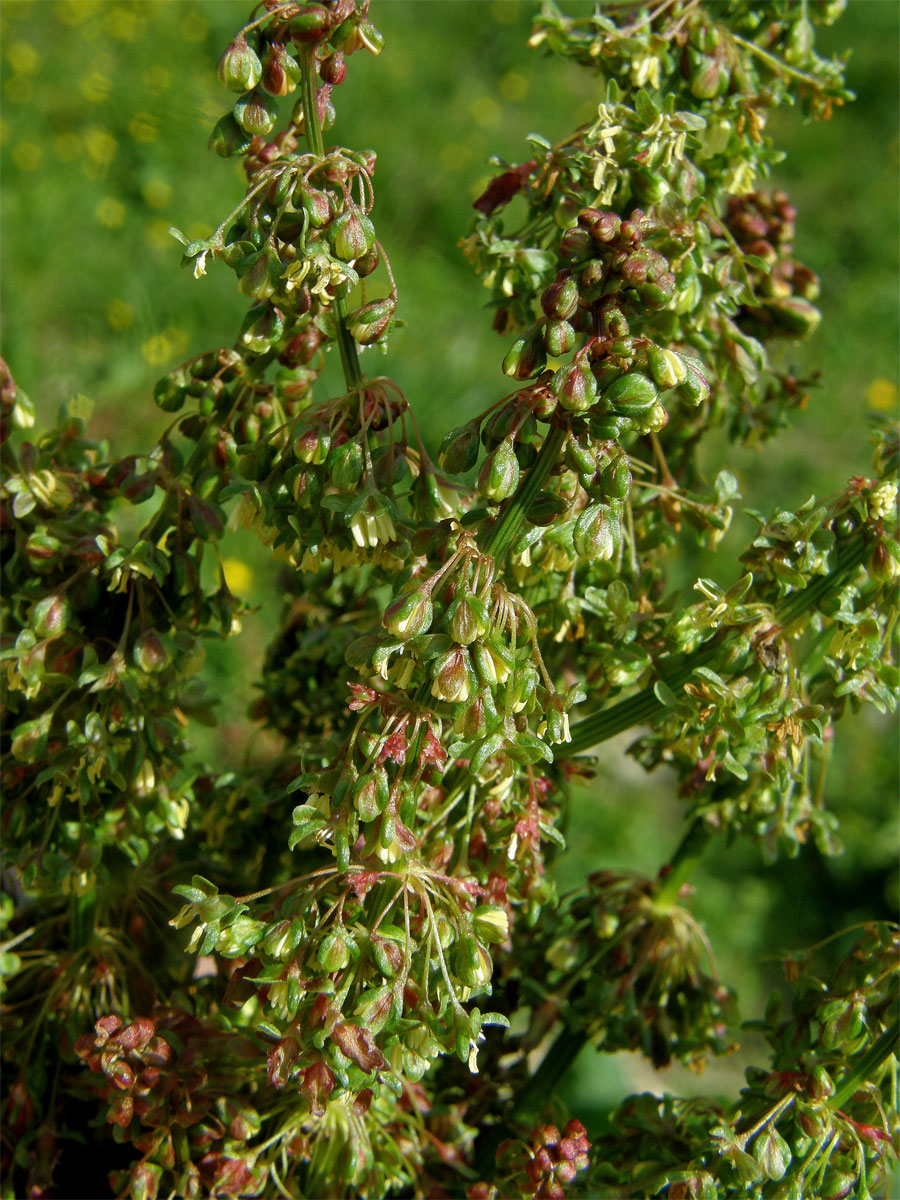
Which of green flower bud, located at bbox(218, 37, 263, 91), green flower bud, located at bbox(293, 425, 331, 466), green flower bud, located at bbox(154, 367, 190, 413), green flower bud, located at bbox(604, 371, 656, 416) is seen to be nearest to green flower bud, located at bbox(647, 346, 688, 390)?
green flower bud, located at bbox(604, 371, 656, 416)

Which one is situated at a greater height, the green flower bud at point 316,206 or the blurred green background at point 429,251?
the blurred green background at point 429,251

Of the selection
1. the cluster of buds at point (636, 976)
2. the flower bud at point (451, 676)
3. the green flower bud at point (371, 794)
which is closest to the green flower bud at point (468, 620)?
the flower bud at point (451, 676)

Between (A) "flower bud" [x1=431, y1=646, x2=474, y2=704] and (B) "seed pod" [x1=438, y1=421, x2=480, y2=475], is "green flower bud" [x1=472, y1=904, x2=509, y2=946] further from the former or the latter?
(B) "seed pod" [x1=438, y1=421, x2=480, y2=475]

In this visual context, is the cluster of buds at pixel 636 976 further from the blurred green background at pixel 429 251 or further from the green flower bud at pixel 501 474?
the blurred green background at pixel 429 251

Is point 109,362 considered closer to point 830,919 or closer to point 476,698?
point 830,919

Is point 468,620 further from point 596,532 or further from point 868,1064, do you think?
point 868,1064

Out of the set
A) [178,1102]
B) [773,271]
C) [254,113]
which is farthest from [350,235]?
[178,1102]
